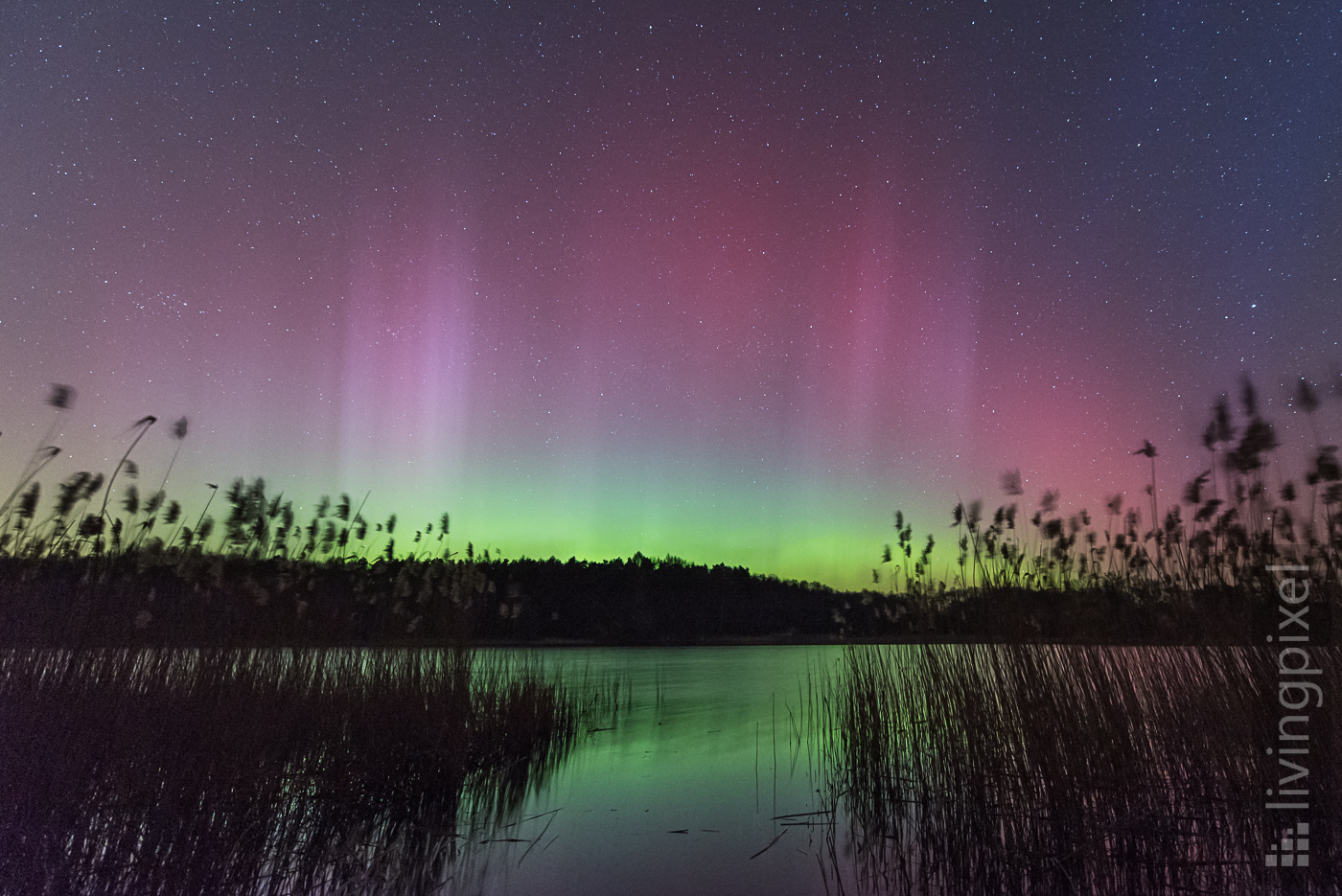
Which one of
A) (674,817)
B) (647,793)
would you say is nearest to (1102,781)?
(674,817)

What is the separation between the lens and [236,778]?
4.17 m

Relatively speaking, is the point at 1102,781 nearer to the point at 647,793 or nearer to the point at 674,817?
the point at 674,817

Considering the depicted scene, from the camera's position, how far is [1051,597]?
5035 millimetres

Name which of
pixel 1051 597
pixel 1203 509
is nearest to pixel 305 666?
pixel 1051 597

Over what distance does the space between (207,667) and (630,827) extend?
10.5ft

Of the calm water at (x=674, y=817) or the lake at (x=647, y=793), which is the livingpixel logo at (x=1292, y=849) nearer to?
the lake at (x=647, y=793)

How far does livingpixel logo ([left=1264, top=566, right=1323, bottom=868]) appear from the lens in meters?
3.67

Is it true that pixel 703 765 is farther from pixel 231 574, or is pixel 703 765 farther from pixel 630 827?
pixel 231 574

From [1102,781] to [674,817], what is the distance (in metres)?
3.19

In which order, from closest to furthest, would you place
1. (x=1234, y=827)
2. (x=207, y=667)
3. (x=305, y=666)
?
1. (x=1234, y=827)
2. (x=207, y=667)
3. (x=305, y=666)

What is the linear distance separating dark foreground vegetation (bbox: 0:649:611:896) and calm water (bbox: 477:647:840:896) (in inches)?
17.3

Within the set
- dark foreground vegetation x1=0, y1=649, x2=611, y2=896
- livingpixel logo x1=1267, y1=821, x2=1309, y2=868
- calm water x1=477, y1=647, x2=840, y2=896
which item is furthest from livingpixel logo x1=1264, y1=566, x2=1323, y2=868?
dark foreground vegetation x1=0, y1=649, x2=611, y2=896

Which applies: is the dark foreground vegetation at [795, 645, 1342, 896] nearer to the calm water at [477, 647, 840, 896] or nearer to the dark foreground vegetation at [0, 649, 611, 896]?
the calm water at [477, 647, 840, 896]

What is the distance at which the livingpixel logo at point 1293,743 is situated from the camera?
3.67m
